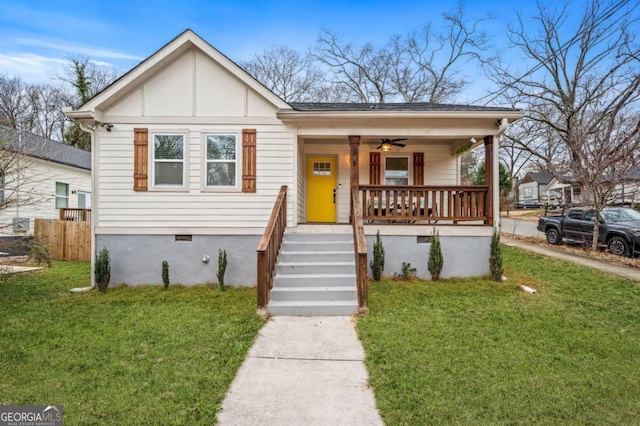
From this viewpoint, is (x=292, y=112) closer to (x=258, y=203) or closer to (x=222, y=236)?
(x=258, y=203)

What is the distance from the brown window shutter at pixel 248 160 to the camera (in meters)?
7.15

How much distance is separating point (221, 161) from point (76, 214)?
36.6 feet

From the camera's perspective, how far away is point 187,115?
7.12 m

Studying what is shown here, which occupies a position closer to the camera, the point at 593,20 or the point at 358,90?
the point at 593,20

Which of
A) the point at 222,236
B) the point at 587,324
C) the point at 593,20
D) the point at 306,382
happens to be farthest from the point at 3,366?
the point at 593,20

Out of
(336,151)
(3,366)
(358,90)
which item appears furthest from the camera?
(358,90)

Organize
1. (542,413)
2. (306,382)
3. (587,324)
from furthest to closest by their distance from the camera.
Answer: (587,324) → (306,382) → (542,413)

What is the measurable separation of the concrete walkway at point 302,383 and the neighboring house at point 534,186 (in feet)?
157

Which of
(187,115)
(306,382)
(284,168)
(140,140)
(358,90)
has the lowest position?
(306,382)

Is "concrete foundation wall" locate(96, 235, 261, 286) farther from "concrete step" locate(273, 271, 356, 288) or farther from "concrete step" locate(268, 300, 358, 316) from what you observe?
"concrete step" locate(268, 300, 358, 316)

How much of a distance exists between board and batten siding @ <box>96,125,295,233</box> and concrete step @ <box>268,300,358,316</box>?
2364 mm

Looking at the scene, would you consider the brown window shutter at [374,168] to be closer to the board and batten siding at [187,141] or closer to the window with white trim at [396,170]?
the window with white trim at [396,170]

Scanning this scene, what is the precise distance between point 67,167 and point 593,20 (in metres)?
26.7

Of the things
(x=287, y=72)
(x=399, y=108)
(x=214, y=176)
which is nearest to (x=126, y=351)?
(x=214, y=176)
